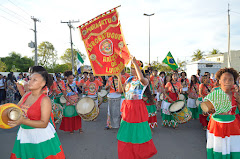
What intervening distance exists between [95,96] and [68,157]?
3170 millimetres

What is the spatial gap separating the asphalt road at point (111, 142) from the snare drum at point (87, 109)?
2.13ft

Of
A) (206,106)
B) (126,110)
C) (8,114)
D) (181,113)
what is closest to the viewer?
(8,114)

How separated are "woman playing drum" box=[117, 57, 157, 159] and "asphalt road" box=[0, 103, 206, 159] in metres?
0.88

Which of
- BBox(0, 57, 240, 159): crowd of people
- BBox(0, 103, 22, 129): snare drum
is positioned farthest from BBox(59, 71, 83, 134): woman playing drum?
BBox(0, 103, 22, 129): snare drum

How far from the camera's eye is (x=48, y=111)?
2223 mm

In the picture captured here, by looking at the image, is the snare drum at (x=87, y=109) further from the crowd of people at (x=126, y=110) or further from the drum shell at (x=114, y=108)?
the drum shell at (x=114, y=108)

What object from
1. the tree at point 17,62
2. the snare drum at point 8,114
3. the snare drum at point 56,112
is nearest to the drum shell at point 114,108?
the snare drum at point 56,112

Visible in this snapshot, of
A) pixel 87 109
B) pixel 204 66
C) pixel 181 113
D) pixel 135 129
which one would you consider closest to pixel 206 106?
pixel 135 129

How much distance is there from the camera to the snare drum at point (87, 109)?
5.17 metres

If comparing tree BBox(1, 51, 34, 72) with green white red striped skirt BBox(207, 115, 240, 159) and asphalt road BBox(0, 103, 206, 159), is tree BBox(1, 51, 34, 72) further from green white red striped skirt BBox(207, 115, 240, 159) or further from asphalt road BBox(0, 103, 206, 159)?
green white red striped skirt BBox(207, 115, 240, 159)

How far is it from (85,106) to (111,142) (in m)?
1.36

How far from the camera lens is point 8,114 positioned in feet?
5.95

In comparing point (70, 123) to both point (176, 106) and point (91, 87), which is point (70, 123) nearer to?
point (91, 87)

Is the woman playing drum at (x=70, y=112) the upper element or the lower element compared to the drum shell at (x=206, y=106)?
lower
